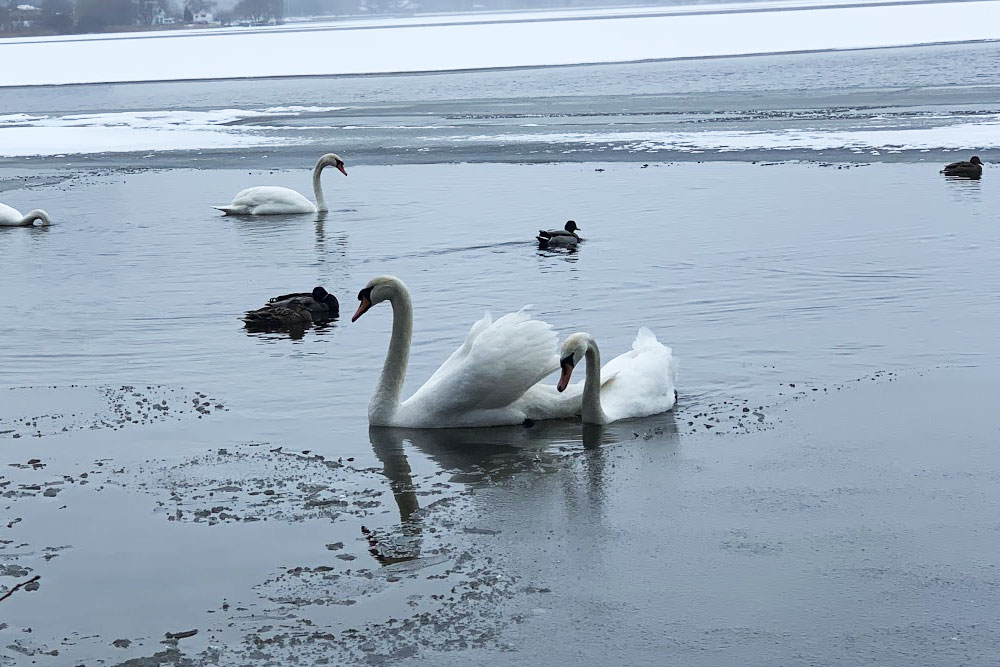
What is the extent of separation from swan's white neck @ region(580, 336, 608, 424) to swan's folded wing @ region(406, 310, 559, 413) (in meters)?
0.30

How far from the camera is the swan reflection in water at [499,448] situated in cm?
785

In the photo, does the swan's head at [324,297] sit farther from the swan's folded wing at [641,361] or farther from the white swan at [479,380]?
the swan's folded wing at [641,361]

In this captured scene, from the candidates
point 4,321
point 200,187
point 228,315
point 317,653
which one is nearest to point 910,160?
point 200,187

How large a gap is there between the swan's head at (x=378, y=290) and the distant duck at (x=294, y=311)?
8.72 feet

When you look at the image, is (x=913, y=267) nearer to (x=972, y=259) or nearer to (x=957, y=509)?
(x=972, y=259)

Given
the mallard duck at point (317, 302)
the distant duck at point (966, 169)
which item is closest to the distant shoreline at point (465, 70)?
the distant duck at point (966, 169)

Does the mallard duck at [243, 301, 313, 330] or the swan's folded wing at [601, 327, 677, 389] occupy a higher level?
the swan's folded wing at [601, 327, 677, 389]

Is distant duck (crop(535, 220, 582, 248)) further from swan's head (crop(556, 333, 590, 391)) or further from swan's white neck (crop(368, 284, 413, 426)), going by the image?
swan's head (crop(556, 333, 590, 391))

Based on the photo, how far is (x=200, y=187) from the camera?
23.6m

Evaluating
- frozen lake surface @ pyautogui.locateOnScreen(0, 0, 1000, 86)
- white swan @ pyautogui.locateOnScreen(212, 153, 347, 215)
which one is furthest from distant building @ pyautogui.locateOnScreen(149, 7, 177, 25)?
white swan @ pyautogui.locateOnScreen(212, 153, 347, 215)

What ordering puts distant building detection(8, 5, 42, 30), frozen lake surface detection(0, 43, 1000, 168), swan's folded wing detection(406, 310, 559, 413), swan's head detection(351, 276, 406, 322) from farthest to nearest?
distant building detection(8, 5, 42, 30)
frozen lake surface detection(0, 43, 1000, 168)
swan's head detection(351, 276, 406, 322)
swan's folded wing detection(406, 310, 559, 413)

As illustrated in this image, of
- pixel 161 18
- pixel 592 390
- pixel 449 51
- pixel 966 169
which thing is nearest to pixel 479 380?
pixel 592 390

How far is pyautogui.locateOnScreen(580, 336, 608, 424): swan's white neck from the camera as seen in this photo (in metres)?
8.69

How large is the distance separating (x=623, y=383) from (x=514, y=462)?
1.31 m
